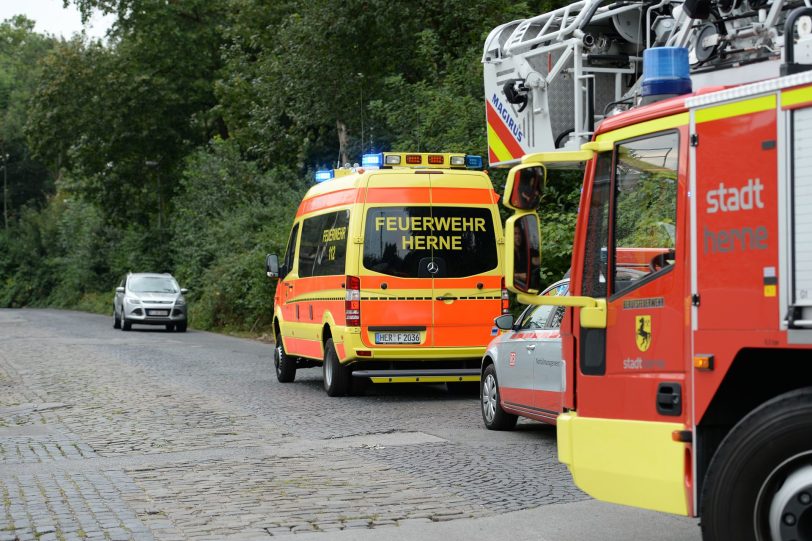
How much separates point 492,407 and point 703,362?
6617 mm

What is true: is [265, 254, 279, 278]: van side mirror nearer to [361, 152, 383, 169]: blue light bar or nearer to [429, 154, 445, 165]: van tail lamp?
[361, 152, 383, 169]: blue light bar

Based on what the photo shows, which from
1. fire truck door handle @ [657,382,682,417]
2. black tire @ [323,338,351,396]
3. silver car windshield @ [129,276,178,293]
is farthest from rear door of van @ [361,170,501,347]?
silver car windshield @ [129,276,178,293]

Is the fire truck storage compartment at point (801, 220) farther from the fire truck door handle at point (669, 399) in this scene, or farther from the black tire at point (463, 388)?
the black tire at point (463, 388)

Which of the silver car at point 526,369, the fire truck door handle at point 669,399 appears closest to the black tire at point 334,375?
the silver car at point 526,369

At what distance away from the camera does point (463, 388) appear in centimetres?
1614

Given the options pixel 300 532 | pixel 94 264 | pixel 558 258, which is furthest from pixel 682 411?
pixel 94 264

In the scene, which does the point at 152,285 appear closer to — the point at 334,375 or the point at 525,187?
the point at 334,375

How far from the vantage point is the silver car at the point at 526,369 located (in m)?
10.4

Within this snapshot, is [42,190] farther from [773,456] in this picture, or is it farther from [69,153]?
[773,456]

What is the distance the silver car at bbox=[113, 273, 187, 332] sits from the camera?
34.3 m

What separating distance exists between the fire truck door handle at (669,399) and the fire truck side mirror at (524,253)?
783mm

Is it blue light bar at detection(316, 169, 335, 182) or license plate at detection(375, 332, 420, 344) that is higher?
blue light bar at detection(316, 169, 335, 182)

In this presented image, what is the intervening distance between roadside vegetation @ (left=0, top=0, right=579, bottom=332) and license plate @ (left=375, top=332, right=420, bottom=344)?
3.49 metres

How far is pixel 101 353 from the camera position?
77.9 ft
